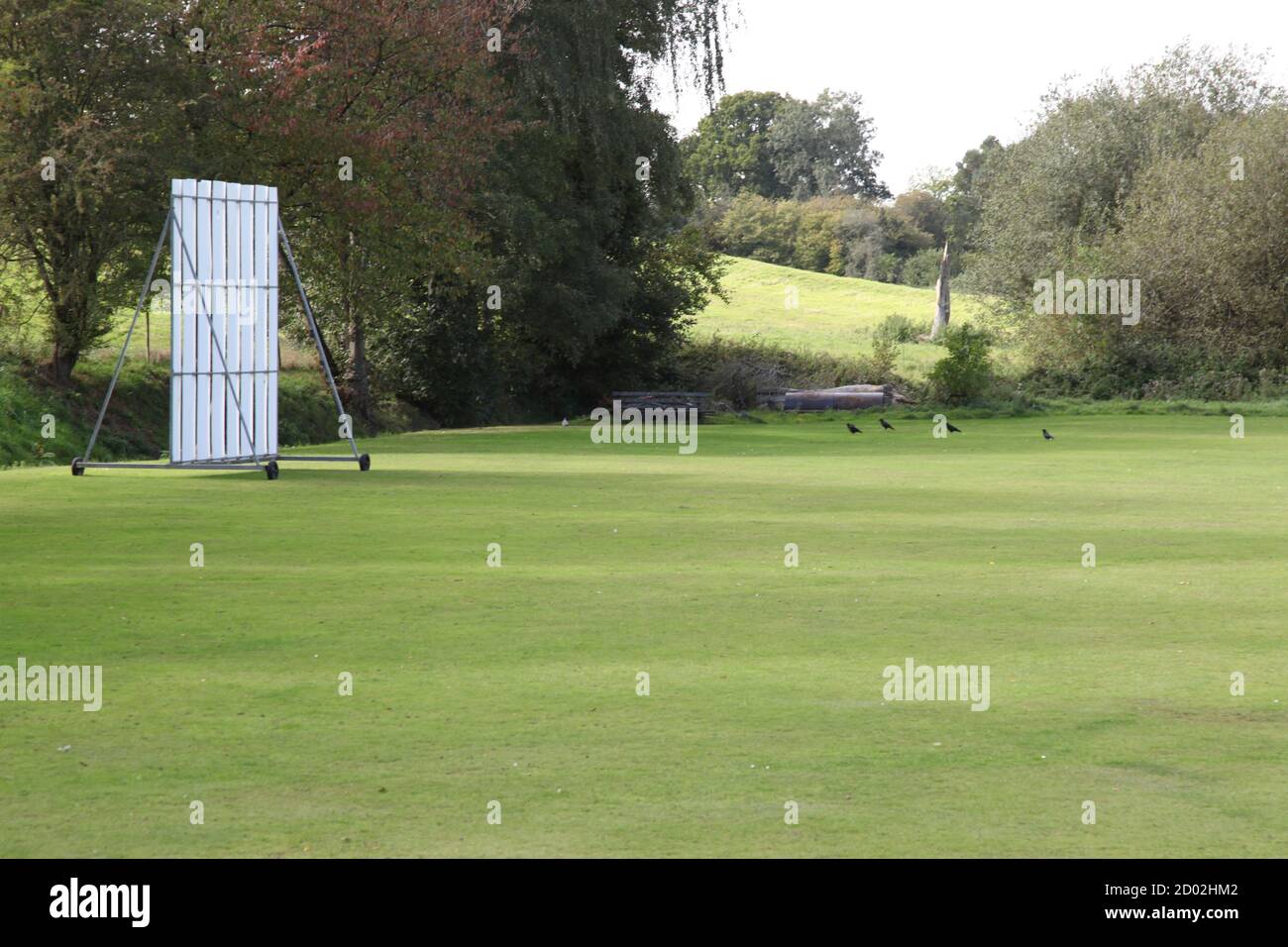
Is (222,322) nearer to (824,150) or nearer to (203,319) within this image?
(203,319)

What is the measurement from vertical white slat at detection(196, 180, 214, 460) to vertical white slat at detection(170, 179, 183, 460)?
392mm

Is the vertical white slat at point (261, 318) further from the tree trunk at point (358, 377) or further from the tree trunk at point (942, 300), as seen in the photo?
the tree trunk at point (942, 300)

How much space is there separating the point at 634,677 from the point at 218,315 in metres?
16.2

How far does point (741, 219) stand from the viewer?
93.3 meters

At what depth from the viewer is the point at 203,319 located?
23172 mm

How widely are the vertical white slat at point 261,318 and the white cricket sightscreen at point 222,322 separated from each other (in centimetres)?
2

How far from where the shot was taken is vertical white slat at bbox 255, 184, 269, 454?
2414cm

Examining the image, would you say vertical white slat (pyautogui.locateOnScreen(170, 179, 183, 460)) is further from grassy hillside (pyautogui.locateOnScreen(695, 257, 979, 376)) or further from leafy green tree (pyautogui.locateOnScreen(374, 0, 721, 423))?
grassy hillside (pyautogui.locateOnScreen(695, 257, 979, 376))

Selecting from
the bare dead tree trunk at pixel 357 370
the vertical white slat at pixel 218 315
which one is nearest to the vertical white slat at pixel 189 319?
the vertical white slat at pixel 218 315

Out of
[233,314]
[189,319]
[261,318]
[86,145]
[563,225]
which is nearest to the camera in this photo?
[189,319]

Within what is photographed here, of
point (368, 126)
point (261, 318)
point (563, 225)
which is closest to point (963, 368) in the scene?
point (563, 225)

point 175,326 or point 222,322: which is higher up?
point 222,322

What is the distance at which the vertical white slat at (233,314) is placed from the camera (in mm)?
23500
